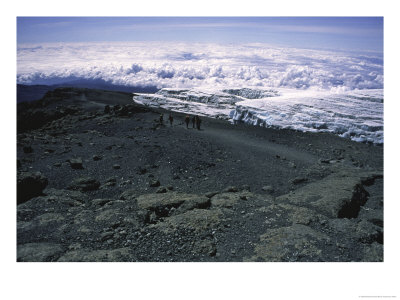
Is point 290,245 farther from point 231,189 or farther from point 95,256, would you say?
point 95,256

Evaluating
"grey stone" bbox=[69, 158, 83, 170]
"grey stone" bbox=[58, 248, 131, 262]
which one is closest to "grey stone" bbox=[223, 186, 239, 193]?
"grey stone" bbox=[58, 248, 131, 262]

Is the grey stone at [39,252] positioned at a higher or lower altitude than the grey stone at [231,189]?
lower

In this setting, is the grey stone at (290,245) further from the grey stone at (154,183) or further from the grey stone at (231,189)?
the grey stone at (154,183)

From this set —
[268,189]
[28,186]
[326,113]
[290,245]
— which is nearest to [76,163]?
[28,186]

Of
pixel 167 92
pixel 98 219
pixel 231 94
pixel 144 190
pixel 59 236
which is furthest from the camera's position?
pixel 167 92

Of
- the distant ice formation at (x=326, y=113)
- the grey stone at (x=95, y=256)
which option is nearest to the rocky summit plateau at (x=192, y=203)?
the grey stone at (x=95, y=256)

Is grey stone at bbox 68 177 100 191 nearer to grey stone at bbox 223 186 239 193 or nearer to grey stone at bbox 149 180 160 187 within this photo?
grey stone at bbox 149 180 160 187

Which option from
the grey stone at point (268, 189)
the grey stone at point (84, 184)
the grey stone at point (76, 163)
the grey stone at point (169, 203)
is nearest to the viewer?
the grey stone at point (169, 203)
